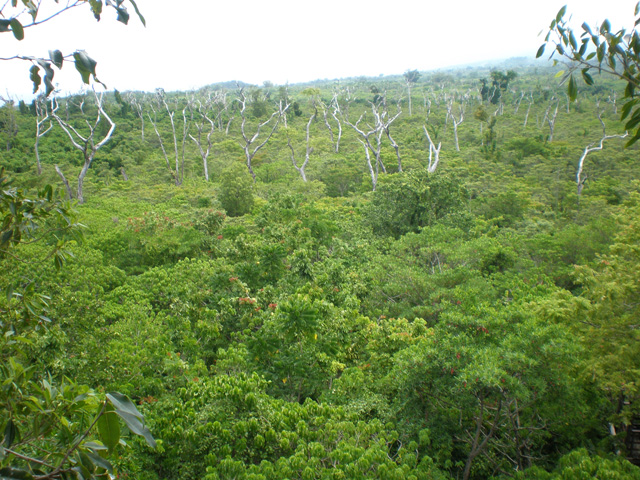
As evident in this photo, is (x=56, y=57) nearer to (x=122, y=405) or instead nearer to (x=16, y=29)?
(x=16, y=29)

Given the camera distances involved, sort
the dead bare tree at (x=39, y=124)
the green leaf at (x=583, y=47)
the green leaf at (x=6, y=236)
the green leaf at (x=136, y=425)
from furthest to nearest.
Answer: the dead bare tree at (x=39, y=124)
the green leaf at (x=583, y=47)
the green leaf at (x=6, y=236)
the green leaf at (x=136, y=425)

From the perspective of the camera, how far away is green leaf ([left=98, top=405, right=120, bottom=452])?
126 cm

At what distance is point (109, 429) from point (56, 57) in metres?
1.40

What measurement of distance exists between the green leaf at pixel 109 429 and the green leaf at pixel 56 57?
1322 millimetres

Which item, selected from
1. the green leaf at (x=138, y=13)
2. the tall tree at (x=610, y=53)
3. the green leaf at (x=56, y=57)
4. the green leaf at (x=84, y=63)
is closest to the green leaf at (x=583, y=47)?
the tall tree at (x=610, y=53)

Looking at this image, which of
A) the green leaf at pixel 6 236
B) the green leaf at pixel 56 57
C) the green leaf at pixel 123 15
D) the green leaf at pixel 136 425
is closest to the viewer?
the green leaf at pixel 136 425

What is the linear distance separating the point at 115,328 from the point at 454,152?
31.6 metres

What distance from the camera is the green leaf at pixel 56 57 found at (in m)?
1.56

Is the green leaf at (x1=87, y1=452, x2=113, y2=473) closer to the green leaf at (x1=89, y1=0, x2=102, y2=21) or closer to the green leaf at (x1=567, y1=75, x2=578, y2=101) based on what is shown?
the green leaf at (x1=89, y1=0, x2=102, y2=21)

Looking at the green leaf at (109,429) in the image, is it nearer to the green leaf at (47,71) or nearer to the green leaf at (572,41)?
the green leaf at (47,71)

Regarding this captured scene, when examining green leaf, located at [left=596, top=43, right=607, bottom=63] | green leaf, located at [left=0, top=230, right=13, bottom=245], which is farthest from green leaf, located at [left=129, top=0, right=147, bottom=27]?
green leaf, located at [left=596, top=43, right=607, bottom=63]

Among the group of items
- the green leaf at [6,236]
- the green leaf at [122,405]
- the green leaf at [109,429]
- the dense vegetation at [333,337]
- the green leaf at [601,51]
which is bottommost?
the dense vegetation at [333,337]

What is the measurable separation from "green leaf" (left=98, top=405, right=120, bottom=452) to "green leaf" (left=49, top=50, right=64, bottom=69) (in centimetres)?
132

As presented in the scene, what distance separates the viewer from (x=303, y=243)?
44.5 ft
